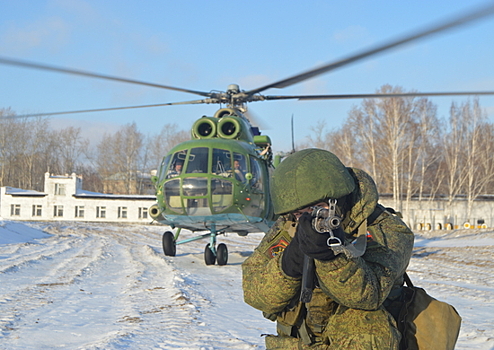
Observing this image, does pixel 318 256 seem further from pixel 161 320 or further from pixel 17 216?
pixel 17 216

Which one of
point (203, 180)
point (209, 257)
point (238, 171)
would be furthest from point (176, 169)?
point (209, 257)

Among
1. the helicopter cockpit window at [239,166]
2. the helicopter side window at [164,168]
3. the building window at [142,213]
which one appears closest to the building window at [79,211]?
the building window at [142,213]

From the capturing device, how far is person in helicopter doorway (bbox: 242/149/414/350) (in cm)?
161

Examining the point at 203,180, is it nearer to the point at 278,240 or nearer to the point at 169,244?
the point at 169,244

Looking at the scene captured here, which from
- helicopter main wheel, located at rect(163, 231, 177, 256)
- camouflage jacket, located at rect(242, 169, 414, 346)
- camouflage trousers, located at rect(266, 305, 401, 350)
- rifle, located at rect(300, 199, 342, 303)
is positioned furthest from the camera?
helicopter main wheel, located at rect(163, 231, 177, 256)

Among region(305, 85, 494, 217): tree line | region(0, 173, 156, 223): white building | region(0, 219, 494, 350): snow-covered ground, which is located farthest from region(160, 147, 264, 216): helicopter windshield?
region(0, 173, 156, 223): white building

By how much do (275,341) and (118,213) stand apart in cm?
4247

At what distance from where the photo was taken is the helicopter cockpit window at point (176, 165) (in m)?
9.49

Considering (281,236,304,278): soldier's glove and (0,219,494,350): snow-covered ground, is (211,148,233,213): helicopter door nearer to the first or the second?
(0,219,494,350): snow-covered ground

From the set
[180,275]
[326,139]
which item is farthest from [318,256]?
[326,139]

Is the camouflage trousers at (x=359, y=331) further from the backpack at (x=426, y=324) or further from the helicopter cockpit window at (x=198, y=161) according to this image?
the helicopter cockpit window at (x=198, y=161)

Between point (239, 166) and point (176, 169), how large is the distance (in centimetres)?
125

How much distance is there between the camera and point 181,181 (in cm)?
929

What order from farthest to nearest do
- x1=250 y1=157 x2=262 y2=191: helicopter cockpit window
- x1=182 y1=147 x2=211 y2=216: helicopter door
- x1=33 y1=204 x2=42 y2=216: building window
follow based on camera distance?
x1=33 y1=204 x2=42 y2=216: building window → x1=250 y1=157 x2=262 y2=191: helicopter cockpit window → x1=182 y1=147 x2=211 y2=216: helicopter door
